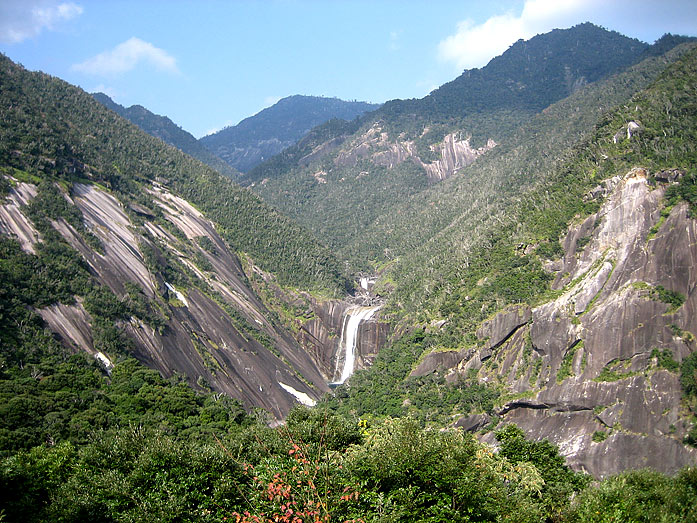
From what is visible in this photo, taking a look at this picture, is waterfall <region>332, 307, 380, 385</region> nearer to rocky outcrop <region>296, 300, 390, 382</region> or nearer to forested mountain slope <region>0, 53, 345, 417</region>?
rocky outcrop <region>296, 300, 390, 382</region>

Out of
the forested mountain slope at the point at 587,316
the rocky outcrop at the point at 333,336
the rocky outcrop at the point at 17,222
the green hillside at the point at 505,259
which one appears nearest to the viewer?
the forested mountain slope at the point at 587,316

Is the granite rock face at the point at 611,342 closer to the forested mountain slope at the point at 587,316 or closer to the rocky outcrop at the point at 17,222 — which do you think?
the forested mountain slope at the point at 587,316

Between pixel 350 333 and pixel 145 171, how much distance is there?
7109cm

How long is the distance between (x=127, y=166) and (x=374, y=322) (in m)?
75.8

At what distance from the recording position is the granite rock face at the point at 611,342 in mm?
67250

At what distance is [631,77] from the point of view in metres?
178

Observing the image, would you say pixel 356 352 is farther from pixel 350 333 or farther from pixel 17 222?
pixel 17 222

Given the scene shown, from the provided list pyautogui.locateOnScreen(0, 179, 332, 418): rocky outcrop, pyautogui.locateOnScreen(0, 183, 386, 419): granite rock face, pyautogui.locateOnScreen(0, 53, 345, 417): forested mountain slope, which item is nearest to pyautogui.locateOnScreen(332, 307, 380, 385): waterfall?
pyautogui.locateOnScreen(0, 183, 386, 419): granite rock face

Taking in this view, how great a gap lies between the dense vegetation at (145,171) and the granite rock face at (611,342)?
6831 cm

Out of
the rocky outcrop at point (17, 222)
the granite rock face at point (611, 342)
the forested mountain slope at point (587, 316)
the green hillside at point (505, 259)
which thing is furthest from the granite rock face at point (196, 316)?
the granite rock face at point (611, 342)

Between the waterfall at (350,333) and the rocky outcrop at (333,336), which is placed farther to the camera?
the waterfall at (350,333)

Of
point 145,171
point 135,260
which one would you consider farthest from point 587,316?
point 145,171

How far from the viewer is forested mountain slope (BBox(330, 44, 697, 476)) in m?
69.0

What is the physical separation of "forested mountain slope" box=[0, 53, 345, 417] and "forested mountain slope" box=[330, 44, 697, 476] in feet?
74.3
